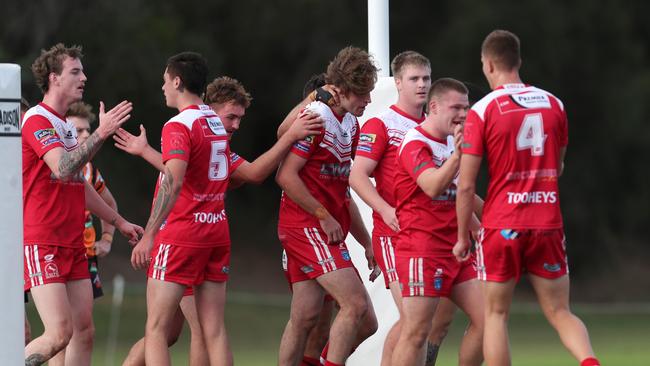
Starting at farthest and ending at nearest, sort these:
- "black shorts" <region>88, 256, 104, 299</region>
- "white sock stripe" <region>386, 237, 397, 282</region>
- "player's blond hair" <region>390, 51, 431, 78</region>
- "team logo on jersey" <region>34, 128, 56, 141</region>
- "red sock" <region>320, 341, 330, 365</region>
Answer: "black shorts" <region>88, 256, 104, 299</region> < "red sock" <region>320, 341, 330, 365</region> < "player's blond hair" <region>390, 51, 431, 78</region> < "white sock stripe" <region>386, 237, 397, 282</region> < "team logo on jersey" <region>34, 128, 56, 141</region>

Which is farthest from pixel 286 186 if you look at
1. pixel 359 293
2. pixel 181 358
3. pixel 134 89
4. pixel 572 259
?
pixel 572 259

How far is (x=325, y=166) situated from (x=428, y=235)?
1.02 meters

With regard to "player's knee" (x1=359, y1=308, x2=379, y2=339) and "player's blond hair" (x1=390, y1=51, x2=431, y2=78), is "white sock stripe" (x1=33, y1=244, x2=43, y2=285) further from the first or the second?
"player's blond hair" (x1=390, y1=51, x2=431, y2=78)

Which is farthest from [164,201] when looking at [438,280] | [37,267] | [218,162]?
[438,280]

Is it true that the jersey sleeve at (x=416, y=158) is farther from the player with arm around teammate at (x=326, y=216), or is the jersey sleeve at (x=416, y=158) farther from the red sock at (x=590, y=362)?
the red sock at (x=590, y=362)

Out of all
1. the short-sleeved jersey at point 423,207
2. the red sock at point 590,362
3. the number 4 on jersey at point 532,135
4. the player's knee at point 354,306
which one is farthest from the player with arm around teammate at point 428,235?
the red sock at point 590,362

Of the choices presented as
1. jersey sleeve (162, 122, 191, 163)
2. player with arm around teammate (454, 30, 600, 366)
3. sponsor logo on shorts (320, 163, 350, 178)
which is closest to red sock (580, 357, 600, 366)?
player with arm around teammate (454, 30, 600, 366)

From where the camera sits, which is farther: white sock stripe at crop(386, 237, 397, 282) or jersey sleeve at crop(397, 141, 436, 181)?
white sock stripe at crop(386, 237, 397, 282)

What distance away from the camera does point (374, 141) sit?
28.7ft

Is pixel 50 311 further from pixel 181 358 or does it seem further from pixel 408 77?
pixel 181 358

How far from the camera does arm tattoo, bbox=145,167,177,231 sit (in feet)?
26.6

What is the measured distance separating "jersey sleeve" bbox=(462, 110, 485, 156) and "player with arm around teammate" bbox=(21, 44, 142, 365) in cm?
211

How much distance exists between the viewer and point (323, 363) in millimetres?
9352

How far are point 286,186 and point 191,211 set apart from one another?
0.72 m
